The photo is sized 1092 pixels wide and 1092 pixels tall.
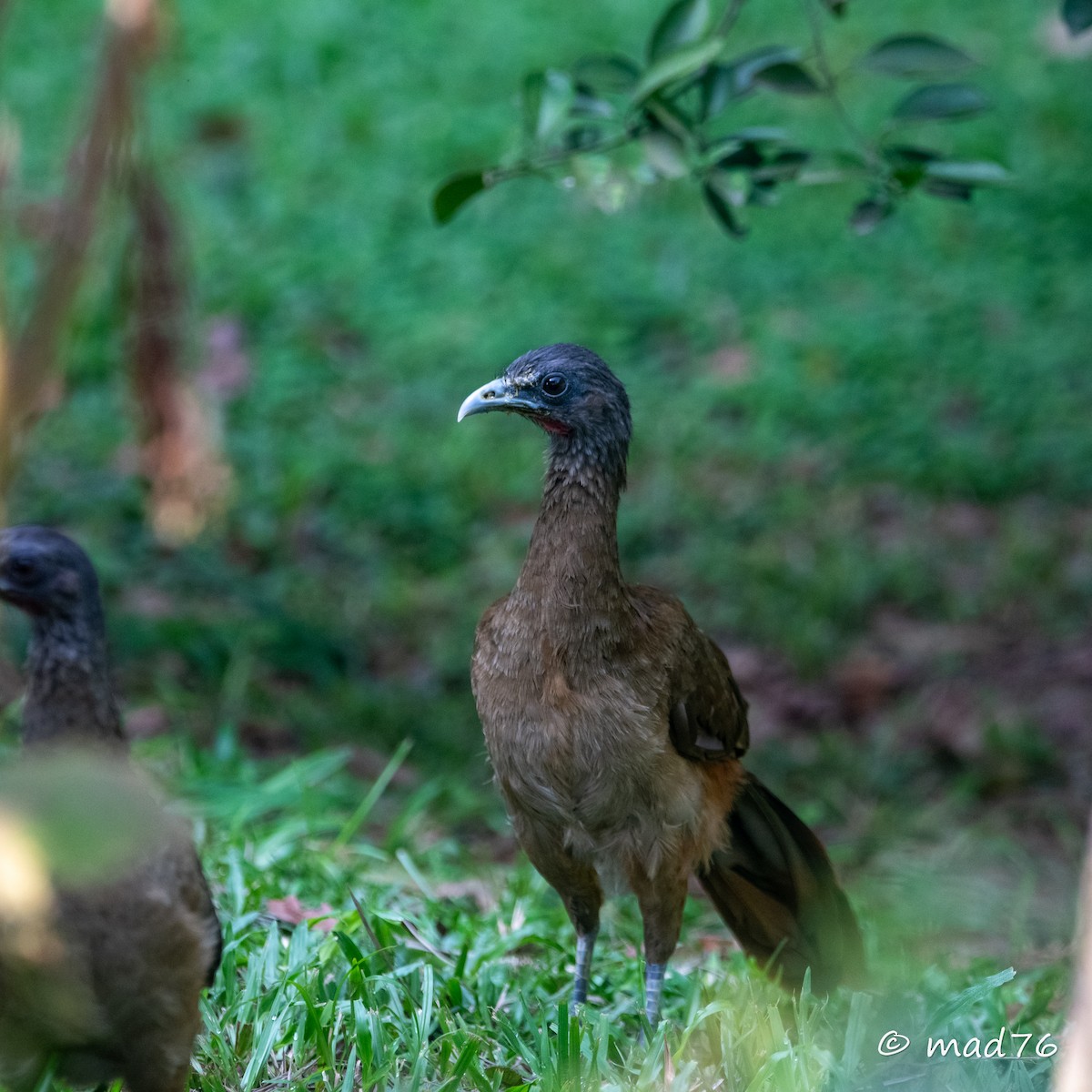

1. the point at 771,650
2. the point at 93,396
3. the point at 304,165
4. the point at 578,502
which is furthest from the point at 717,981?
the point at 304,165

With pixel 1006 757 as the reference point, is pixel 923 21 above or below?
above

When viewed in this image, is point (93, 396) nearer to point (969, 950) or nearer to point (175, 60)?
point (175, 60)

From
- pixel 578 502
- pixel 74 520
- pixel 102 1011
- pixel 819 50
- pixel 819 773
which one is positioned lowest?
pixel 819 773

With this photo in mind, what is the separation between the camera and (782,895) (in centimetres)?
392

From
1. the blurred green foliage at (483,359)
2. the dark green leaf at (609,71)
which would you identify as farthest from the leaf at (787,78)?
the blurred green foliage at (483,359)

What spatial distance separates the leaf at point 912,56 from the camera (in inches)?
148

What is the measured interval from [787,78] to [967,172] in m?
0.53

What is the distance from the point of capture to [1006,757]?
608 centimetres

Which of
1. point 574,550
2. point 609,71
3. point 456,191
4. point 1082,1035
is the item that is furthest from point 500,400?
point 1082,1035

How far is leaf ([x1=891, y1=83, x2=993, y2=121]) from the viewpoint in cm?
370

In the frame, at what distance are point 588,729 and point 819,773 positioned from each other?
2.95 m

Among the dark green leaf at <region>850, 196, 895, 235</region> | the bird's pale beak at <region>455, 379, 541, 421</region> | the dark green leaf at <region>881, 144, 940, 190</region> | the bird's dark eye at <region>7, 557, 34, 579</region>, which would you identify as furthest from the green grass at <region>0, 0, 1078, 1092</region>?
the dark green leaf at <region>881, 144, 940, 190</region>

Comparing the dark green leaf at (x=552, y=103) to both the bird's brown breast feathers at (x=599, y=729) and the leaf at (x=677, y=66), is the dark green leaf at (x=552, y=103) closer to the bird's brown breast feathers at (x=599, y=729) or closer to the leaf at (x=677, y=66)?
the leaf at (x=677, y=66)

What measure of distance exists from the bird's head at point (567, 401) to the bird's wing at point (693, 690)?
395mm
